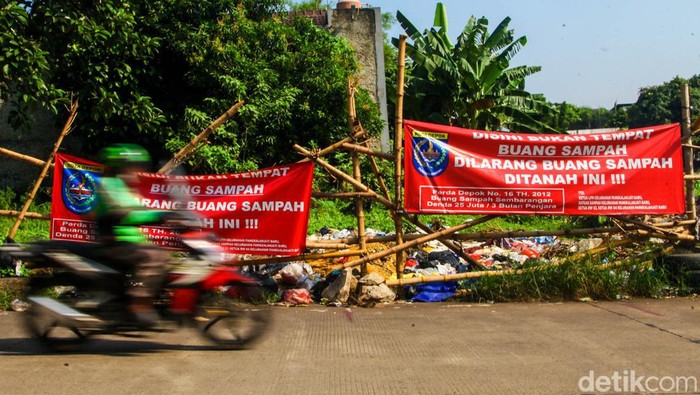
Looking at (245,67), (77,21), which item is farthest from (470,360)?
(245,67)

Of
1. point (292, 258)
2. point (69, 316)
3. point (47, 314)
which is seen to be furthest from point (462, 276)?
point (47, 314)

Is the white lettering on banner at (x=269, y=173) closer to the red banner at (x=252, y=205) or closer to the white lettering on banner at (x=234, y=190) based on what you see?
the red banner at (x=252, y=205)

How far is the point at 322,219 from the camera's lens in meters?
14.2

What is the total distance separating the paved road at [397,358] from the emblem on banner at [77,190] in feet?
5.02

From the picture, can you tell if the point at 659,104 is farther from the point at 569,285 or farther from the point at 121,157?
the point at 121,157

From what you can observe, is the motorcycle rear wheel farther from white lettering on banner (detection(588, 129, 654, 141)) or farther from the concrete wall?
the concrete wall

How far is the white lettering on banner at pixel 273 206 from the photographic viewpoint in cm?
781

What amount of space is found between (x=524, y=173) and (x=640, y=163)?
4.80 feet

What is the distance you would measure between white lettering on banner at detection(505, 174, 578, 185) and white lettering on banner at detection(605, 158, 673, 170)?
50 centimetres

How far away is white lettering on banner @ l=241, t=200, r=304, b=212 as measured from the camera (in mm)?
7812

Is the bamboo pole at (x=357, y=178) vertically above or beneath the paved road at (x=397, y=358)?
above

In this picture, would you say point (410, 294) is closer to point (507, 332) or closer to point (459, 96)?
point (507, 332)

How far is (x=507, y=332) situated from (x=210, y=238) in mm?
2923

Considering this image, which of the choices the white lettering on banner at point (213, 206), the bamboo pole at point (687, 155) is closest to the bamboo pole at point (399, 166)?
the white lettering on banner at point (213, 206)
